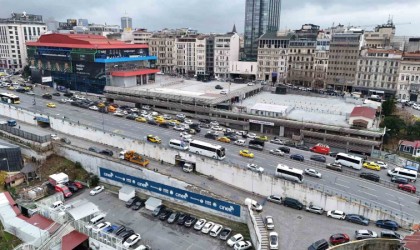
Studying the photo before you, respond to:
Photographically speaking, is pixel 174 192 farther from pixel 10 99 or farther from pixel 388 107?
pixel 388 107

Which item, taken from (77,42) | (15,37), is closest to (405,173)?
(77,42)

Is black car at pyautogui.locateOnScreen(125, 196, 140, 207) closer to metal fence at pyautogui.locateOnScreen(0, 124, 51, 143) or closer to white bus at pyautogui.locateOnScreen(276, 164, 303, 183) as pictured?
white bus at pyautogui.locateOnScreen(276, 164, 303, 183)

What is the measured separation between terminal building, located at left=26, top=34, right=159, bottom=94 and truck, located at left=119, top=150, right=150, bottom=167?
134 feet

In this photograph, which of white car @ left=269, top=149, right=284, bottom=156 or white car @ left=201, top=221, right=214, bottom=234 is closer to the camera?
white car @ left=201, top=221, right=214, bottom=234

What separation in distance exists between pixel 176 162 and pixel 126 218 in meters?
11.0

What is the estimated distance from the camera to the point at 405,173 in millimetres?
40375

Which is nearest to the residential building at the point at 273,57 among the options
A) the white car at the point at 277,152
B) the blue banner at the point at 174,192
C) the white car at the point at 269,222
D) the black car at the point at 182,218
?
the white car at the point at 277,152

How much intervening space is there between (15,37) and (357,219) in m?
142

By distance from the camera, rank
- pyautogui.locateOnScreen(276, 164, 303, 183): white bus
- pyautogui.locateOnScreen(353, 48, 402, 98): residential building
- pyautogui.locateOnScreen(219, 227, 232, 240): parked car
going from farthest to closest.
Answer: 1. pyautogui.locateOnScreen(353, 48, 402, 98): residential building
2. pyautogui.locateOnScreen(276, 164, 303, 183): white bus
3. pyautogui.locateOnScreen(219, 227, 232, 240): parked car

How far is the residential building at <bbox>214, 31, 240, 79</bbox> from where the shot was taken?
11575cm

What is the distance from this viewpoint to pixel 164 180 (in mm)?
40750

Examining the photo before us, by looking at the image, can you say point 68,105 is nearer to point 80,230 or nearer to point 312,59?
point 80,230

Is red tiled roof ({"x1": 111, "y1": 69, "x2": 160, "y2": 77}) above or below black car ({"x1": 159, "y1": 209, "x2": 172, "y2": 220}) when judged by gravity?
above

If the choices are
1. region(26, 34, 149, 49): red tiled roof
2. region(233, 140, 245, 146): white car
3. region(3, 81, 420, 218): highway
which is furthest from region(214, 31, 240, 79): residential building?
region(233, 140, 245, 146): white car
